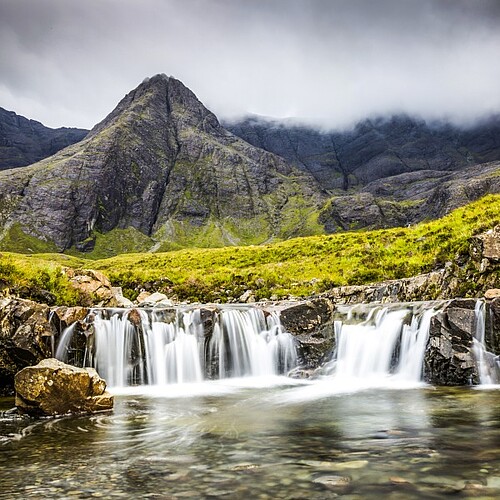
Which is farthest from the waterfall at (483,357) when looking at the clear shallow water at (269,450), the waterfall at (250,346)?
the waterfall at (250,346)

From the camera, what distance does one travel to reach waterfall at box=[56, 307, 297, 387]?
19.7 meters

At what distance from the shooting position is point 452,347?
1686 cm

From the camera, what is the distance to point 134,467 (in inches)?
308

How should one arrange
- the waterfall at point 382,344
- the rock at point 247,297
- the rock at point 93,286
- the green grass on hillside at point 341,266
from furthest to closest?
the rock at point 247,297
the green grass on hillside at point 341,266
the rock at point 93,286
the waterfall at point 382,344

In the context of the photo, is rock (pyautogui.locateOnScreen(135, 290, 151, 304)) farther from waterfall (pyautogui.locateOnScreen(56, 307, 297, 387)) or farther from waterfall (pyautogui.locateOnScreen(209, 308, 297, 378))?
waterfall (pyautogui.locateOnScreen(209, 308, 297, 378))

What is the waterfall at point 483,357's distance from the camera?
15906 mm

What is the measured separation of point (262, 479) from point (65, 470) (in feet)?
11.2

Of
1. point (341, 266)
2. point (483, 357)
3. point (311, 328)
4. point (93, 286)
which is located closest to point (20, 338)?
point (93, 286)

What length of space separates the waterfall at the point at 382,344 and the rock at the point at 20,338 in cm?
1196

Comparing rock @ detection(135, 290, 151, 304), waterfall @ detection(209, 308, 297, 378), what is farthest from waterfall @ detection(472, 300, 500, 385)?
rock @ detection(135, 290, 151, 304)

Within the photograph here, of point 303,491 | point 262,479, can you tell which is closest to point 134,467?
point 262,479

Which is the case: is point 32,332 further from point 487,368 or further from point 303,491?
point 487,368

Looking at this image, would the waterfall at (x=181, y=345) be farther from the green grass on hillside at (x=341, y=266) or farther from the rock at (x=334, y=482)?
the rock at (x=334, y=482)

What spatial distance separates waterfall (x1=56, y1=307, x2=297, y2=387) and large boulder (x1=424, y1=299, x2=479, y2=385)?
655 centimetres
